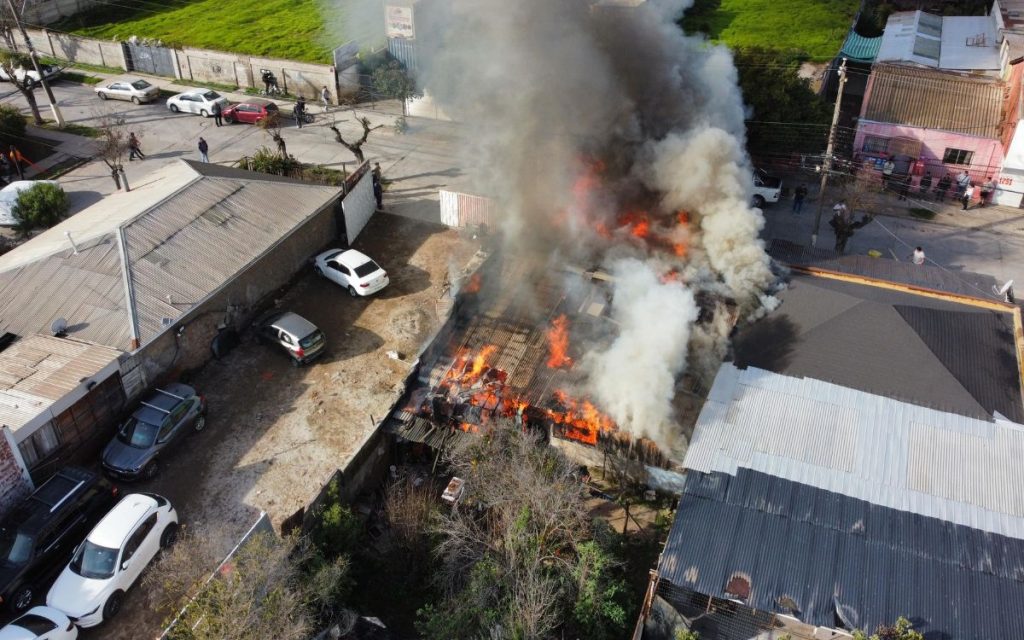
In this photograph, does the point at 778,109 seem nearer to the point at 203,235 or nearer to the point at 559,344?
the point at 559,344

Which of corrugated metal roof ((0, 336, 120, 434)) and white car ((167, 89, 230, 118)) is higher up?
white car ((167, 89, 230, 118))

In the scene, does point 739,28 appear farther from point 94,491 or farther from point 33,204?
point 94,491

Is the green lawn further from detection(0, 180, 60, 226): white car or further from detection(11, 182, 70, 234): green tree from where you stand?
detection(0, 180, 60, 226): white car

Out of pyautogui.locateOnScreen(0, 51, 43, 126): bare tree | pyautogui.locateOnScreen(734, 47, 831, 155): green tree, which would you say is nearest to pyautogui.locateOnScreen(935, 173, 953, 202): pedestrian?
pyautogui.locateOnScreen(734, 47, 831, 155): green tree

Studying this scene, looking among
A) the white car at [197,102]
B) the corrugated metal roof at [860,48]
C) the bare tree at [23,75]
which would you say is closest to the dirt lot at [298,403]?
the white car at [197,102]

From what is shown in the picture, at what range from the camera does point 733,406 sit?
1565 centimetres

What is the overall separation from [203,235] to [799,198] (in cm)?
2003

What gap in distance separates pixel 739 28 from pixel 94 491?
125 feet

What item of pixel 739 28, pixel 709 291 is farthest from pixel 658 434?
pixel 739 28

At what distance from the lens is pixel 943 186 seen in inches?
1094

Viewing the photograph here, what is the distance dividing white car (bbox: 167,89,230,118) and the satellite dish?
18.2 metres

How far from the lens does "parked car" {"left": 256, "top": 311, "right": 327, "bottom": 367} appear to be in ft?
62.8

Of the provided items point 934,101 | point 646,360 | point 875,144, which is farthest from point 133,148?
point 934,101

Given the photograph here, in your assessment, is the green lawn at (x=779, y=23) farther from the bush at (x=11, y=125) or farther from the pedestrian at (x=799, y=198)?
the bush at (x=11, y=125)
